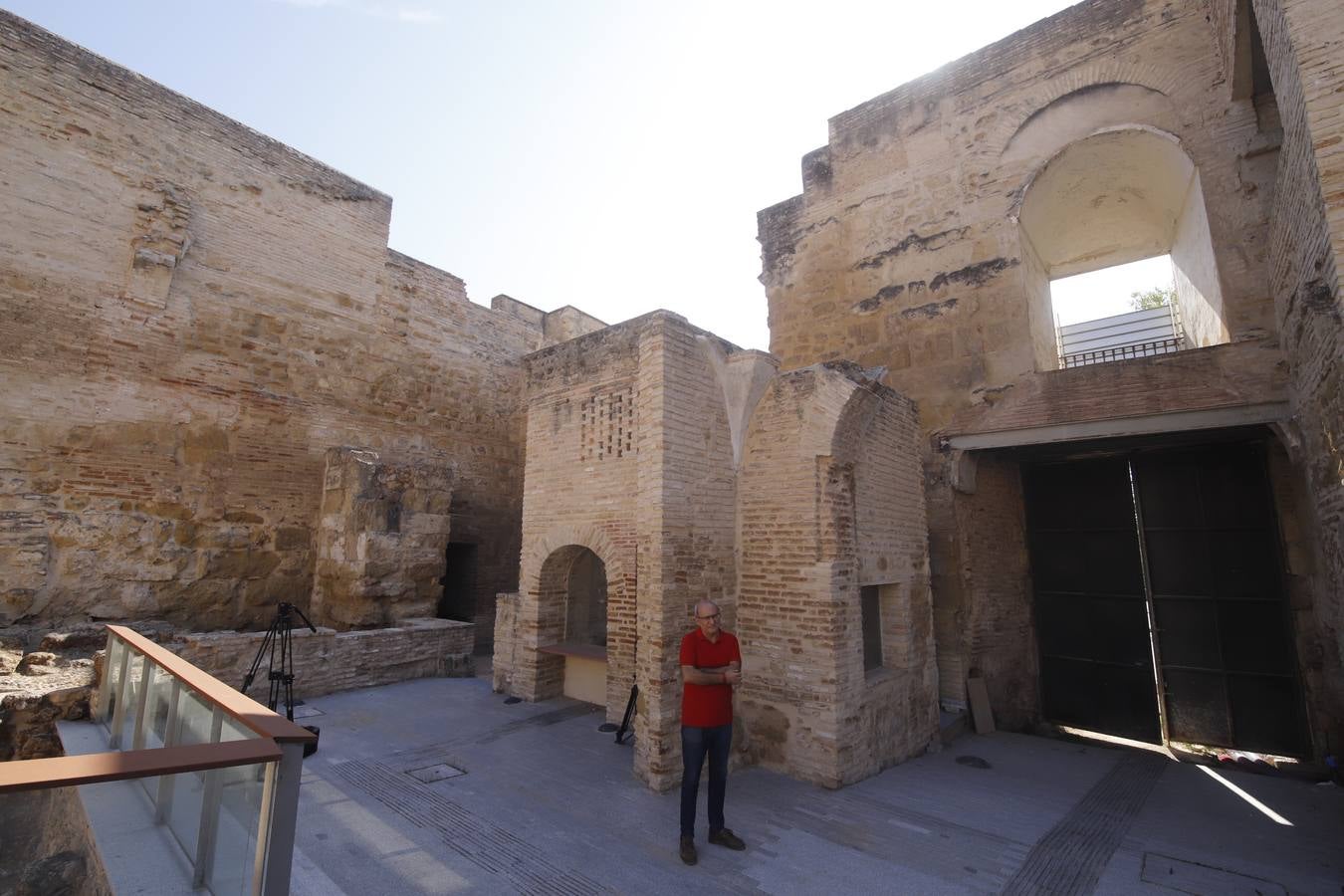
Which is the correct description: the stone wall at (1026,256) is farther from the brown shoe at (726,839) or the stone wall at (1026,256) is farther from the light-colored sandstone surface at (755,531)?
the brown shoe at (726,839)

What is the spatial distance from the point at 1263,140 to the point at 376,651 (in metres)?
11.8

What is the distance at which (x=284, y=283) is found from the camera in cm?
996

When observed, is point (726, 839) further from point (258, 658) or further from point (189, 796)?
point (258, 658)

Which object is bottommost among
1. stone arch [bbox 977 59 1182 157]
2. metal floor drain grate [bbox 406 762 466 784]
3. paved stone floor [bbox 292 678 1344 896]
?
paved stone floor [bbox 292 678 1344 896]

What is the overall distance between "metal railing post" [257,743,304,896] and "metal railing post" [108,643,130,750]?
11.7ft

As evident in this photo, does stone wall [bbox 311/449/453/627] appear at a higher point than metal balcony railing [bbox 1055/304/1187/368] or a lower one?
lower

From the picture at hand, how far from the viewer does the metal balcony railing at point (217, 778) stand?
6.29 feet

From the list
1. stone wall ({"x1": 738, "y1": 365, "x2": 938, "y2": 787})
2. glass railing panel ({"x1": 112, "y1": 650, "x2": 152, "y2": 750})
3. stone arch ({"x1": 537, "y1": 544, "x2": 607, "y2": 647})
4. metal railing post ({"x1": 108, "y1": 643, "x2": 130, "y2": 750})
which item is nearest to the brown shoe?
stone wall ({"x1": 738, "y1": 365, "x2": 938, "y2": 787})

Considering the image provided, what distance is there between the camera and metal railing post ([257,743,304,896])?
215cm

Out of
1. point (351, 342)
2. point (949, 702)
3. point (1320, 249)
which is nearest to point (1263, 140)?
point (1320, 249)

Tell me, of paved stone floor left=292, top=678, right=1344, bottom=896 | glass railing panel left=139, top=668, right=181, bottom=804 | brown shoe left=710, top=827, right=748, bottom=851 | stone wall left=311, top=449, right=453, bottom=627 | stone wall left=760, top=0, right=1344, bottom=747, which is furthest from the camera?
stone wall left=311, top=449, right=453, bottom=627

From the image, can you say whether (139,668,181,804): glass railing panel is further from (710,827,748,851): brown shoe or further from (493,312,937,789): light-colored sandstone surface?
(710,827,748,851): brown shoe

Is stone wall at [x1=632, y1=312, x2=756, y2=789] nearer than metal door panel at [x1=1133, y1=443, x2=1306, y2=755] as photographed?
Yes

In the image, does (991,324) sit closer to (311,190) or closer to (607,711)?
(607,711)
